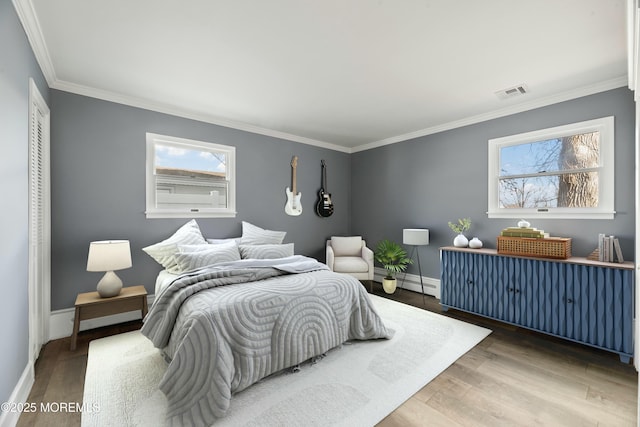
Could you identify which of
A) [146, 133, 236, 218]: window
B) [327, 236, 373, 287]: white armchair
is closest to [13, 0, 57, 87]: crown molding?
[146, 133, 236, 218]: window

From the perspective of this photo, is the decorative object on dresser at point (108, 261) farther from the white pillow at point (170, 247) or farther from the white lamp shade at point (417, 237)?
the white lamp shade at point (417, 237)

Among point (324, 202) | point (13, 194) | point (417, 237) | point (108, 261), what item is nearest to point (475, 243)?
point (417, 237)

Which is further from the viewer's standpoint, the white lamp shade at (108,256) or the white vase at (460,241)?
the white vase at (460,241)

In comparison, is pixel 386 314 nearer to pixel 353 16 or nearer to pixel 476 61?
pixel 476 61

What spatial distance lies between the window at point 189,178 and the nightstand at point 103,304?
953mm

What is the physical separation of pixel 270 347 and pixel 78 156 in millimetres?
2758

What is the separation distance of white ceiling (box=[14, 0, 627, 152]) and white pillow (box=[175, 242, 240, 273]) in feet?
5.44

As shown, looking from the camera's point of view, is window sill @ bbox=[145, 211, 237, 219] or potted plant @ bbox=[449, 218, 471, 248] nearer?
window sill @ bbox=[145, 211, 237, 219]

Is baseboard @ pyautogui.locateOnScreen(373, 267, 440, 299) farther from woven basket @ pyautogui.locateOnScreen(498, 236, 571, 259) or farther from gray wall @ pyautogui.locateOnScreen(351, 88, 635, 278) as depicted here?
woven basket @ pyautogui.locateOnScreen(498, 236, 571, 259)

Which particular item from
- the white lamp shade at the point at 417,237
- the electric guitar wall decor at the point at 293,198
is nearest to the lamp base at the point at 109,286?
the electric guitar wall decor at the point at 293,198

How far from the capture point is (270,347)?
2035mm

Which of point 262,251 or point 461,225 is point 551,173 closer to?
point 461,225

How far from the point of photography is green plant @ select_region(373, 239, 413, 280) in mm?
4262

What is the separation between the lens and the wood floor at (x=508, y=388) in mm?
1696
